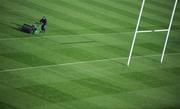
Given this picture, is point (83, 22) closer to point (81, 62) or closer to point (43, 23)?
point (43, 23)

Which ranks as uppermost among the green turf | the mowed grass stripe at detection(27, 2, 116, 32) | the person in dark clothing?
the person in dark clothing

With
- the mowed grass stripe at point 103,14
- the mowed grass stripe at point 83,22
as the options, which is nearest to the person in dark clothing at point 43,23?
the mowed grass stripe at point 83,22

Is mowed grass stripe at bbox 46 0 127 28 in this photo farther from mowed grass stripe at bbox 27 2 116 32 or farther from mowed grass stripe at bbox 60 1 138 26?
mowed grass stripe at bbox 27 2 116 32

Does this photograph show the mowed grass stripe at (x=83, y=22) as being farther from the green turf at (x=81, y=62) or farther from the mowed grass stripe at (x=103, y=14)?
the mowed grass stripe at (x=103, y=14)

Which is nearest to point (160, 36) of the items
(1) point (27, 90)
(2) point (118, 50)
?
(2) point (118, 50)

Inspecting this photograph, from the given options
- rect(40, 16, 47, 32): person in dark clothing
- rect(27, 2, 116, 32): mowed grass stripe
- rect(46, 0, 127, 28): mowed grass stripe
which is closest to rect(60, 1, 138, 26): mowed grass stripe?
rect(46, 0, 127, 28): mowed grass stripe

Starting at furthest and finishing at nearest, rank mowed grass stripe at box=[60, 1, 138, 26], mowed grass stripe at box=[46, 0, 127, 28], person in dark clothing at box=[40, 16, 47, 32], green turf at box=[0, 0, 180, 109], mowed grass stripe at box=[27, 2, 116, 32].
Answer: mowed grass stripe at box=[60, 1, 138, 26] → mowed grass stripe at box=[46, 0, 127, 28] → mowed grass stripe at box=[27, 2, 116, 32] → person in dark clothing at box=[40, 16, 47, 32] → green turf at box=[0, 0, 180, 109]

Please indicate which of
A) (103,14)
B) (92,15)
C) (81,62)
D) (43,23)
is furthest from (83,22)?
(81,62)

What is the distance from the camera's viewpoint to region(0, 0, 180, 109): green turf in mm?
20984

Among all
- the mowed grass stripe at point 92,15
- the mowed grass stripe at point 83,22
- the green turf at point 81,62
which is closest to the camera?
the green turf at point 81,62

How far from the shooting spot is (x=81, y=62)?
84.4ft

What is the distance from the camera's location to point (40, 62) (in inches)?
957

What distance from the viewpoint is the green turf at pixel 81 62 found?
68.8 feet

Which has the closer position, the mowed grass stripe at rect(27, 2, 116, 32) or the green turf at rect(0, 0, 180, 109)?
the green turf at rect(0, 0, 180, 109)
